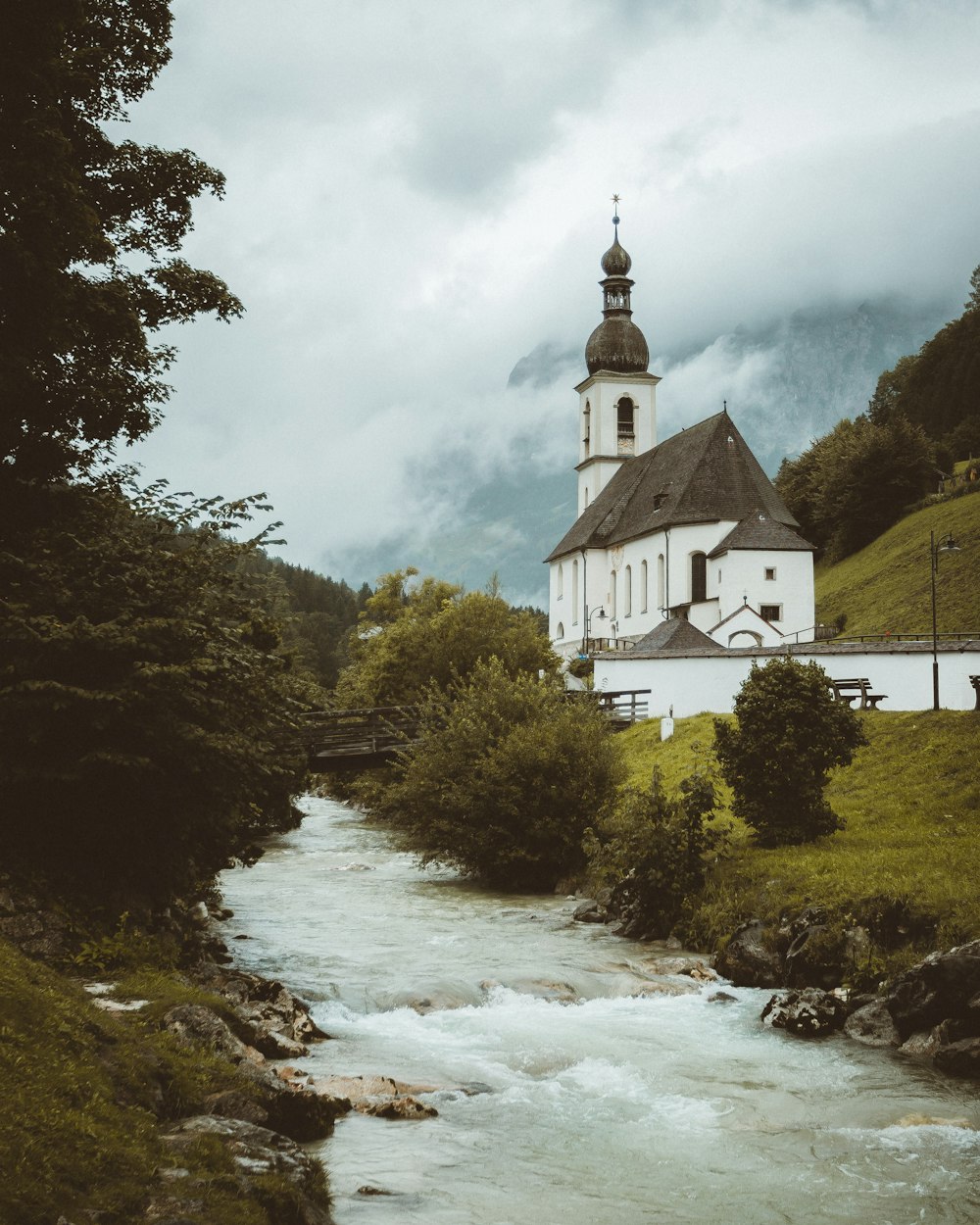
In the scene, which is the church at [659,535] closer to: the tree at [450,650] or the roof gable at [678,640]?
the roof gable at [678,640]

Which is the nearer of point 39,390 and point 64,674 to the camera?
point 64,674

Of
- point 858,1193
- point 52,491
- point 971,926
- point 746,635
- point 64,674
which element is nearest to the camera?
point 858,1193

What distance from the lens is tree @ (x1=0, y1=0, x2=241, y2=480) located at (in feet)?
49.5

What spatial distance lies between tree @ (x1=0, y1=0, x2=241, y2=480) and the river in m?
8.65

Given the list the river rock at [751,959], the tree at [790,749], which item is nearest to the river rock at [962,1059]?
the river rock at [751,959]

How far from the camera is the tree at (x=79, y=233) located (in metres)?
15.1

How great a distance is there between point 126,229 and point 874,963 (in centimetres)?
1596

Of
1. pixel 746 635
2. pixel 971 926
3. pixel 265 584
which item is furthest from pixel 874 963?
pixel 746 635

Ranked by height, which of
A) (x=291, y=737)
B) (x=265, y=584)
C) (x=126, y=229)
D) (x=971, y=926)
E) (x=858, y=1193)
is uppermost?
(x=126, y=229)

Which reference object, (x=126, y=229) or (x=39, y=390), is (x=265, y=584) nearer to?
(x=39, y=390)

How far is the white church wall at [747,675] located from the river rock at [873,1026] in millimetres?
14395

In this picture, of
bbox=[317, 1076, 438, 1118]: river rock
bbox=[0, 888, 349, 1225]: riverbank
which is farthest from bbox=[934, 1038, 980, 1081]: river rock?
bbox=[0, 888, 349, 1225]: riverbank

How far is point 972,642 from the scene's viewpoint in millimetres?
32906

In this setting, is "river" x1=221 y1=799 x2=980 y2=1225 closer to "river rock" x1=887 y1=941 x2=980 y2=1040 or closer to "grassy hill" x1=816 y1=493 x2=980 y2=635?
"river rock" x1=887 y1=941 x2=980 y2=1040
